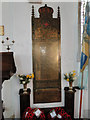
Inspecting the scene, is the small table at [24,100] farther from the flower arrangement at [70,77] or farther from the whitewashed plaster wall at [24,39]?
the flower arrangement at [70,77]

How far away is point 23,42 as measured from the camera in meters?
2.43

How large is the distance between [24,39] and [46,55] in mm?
625

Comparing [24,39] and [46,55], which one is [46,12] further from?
[46,55]

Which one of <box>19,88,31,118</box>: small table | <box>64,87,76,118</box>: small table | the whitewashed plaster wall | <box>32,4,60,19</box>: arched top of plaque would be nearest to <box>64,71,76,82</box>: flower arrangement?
the whitewashed plaster wall

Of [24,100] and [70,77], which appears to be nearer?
[24,100]

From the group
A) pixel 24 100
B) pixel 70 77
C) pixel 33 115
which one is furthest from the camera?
pixel 70 77

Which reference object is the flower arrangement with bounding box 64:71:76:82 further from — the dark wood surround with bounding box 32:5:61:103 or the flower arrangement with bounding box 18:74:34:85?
the flower arrangement with bounding box 18:74:34:85

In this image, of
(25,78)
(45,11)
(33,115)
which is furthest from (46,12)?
(33,115)

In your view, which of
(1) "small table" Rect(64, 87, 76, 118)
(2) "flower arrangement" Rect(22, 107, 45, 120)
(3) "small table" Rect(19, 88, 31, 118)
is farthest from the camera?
(1) "small table" Rect(64, 87, 76, 118)

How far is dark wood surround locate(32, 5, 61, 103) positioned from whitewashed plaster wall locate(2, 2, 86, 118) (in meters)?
0.10

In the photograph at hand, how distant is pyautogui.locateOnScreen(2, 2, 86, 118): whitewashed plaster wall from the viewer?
237 cm

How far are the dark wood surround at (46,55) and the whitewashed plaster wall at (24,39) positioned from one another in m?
0.10

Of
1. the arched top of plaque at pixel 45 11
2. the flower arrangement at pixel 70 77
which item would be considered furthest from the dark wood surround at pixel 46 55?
the flower arrangement at pixel 70 77

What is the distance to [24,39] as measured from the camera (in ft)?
7.97
